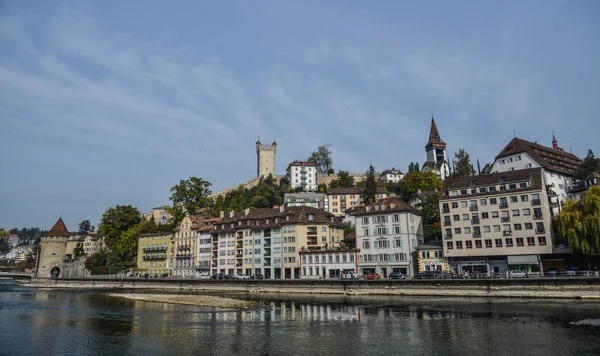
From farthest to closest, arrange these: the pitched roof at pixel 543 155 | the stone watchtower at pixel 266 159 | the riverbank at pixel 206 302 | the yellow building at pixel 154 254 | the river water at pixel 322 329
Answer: the stone watchtower at pixel 266 159 → the yellow building at pixel 154 254 → the pitched roof at pixel 543 155 → the riverbank at pixel 206 302 → the river water at pixel 322 329

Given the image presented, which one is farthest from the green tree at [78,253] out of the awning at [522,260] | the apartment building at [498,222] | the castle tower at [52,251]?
the awning at [522,260]

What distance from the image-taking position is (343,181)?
6063 inches

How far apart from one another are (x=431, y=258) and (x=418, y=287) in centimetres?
1550

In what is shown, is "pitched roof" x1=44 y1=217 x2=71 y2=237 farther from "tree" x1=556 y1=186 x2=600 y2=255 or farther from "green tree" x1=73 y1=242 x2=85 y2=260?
"tree" x1=556 y1=186 x2=600 y2=255

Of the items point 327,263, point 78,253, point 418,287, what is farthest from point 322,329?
point 78,253

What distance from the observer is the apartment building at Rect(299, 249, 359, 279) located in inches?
3041

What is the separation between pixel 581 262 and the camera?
196 ft

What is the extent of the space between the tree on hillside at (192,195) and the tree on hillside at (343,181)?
52.1m

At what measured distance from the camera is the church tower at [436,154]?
158m

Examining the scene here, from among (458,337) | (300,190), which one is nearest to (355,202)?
(300,190)

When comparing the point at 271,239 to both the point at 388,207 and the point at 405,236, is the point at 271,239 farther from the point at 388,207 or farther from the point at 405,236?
the point at 405,236

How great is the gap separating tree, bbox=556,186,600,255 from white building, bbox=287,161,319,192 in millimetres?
105513

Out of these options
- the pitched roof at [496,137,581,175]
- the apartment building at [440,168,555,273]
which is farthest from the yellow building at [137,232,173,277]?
the pitched roof at [496,137,581,175]

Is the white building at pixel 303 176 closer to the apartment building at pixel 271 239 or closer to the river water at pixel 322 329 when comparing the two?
the apartment building at pixel 271 239
